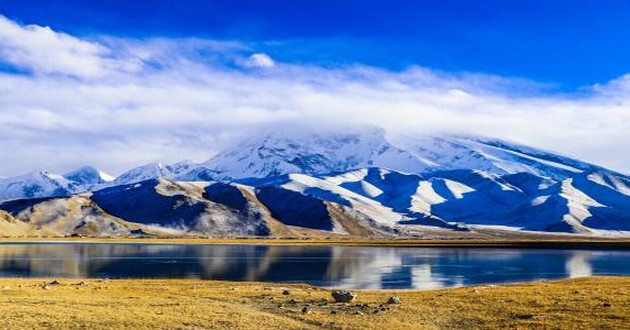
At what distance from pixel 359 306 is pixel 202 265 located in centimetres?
8235

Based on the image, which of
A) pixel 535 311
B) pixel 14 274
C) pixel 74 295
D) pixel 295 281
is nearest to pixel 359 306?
pixel 535 311

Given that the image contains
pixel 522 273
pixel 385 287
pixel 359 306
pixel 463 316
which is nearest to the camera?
pixel 463 316

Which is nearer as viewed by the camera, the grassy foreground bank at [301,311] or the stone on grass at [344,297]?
the grassy foreground bank at [301,311]

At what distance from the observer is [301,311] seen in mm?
45312

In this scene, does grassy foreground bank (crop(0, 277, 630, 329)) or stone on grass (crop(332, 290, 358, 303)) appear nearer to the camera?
grassy foreground bank (crop(0, 277, 630, 329))

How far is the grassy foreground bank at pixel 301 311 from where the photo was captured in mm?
39000

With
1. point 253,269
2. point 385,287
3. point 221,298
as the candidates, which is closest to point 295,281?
point 385,287

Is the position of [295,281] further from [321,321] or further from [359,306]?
[321,321]

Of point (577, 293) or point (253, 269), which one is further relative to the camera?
point (253, 269)

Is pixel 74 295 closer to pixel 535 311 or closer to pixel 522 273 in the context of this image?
pixel 535 311

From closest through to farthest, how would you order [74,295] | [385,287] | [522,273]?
[74,295] < [385,287] < [522,273]

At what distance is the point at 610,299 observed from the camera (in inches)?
2047

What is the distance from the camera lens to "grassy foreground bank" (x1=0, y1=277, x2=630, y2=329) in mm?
39000

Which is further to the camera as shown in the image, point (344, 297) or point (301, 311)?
point (344, 297)
